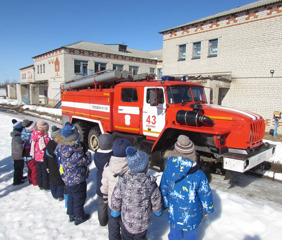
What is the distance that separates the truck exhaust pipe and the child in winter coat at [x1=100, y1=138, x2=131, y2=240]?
2237mm

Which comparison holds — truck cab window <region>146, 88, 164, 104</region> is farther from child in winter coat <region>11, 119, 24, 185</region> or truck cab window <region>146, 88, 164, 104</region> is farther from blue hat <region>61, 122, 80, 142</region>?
child in winter coat <region>11, 119, 24, 185</region>

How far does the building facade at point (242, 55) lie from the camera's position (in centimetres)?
1091

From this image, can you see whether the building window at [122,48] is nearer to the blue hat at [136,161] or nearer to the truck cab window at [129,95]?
the truck cab window at [129,95]

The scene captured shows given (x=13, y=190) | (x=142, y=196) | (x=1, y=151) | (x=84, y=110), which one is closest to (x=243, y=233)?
(x=142, y=196)

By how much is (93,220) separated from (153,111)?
3044mm

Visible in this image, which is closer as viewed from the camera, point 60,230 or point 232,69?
point 60,230

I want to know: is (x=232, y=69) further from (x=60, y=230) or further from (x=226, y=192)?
(x=60, y=230)

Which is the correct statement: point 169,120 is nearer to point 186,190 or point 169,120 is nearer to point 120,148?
point 120,148

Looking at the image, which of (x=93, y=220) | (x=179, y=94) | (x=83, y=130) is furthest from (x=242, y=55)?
(x=93, y=220)

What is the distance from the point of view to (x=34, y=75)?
28656mm

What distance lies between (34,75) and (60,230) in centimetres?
3015

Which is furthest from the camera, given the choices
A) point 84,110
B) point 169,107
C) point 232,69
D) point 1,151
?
point 232,69

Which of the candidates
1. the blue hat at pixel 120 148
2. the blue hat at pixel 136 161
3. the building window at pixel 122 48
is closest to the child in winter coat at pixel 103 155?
the blue hat at pixel 120 148

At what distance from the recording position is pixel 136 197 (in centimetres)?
224
